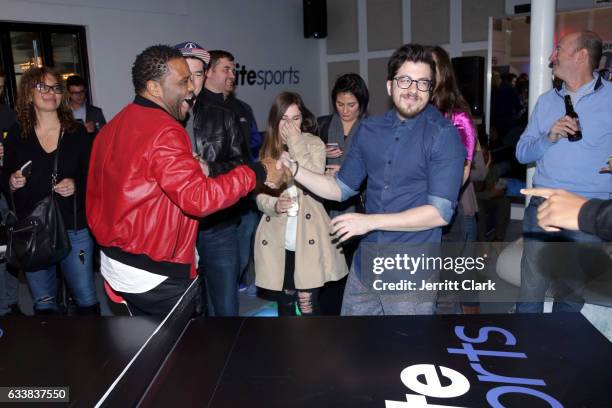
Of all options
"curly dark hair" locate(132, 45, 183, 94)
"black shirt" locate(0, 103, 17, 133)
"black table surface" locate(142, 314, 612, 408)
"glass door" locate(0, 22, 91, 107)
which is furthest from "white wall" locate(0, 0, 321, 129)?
"black table surface" locate(142, 314, 612, 408)

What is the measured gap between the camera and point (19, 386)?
3.90ft

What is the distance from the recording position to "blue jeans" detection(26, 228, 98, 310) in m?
2.90

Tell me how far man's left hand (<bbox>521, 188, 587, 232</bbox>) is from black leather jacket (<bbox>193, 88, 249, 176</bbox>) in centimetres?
146

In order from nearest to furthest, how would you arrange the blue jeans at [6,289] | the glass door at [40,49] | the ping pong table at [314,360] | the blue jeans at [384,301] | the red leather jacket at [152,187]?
the ping pong table at [314,360] < the red leather jacket at [152,187] < the blue jeans at [384,301] < the blue jeans at [6,289] < the glass door at [40,49]

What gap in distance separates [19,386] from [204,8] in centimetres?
676

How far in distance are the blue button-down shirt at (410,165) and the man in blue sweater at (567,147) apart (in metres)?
1.06

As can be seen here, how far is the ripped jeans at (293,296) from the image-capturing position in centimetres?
288

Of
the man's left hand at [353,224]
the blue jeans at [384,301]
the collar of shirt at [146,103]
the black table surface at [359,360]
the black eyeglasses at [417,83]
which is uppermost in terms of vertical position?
the black eyeglasses at [417,83]

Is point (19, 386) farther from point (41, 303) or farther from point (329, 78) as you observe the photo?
point (329, 78)

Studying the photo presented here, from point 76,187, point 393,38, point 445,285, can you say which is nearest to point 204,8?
point 393,38

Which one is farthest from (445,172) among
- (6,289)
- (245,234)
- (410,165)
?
(6,289)

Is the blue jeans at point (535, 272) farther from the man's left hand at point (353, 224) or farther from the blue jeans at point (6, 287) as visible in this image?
the blue jeans at point (6, 287)

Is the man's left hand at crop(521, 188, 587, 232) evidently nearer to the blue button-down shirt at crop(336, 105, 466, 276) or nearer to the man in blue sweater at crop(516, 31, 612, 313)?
the blue button-down shirt at crop(336, 105, 466, 276)

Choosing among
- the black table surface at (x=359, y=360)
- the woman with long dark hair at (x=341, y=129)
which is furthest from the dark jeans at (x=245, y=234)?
the black table surface at (x=359, y=360)
